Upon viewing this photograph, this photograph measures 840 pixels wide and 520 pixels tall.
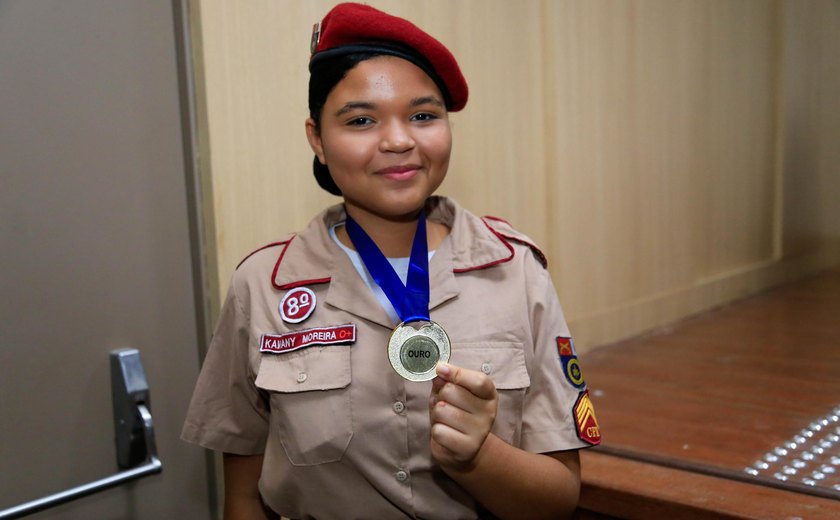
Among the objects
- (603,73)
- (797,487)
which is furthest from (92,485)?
(603,73)

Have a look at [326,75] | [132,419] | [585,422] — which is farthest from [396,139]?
[132,419]

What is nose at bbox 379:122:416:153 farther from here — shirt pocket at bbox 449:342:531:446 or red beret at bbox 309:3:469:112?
shirt pocket at bbox 449:342:531:446

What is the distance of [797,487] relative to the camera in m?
1.77

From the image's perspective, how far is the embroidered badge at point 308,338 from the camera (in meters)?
1.28

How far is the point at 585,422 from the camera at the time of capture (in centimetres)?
133

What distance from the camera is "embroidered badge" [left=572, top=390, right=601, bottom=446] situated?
1.31m

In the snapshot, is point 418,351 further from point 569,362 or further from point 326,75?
point 326,75

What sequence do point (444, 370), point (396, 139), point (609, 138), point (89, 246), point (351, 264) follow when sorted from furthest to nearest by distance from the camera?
1. point (609, 138)
2. point (89, 246)
3. point (351, 264)
4. point (396, 139)
5. point (444, 370)

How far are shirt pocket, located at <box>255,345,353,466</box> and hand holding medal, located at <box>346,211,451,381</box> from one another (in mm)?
119

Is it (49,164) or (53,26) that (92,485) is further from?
(53,26)

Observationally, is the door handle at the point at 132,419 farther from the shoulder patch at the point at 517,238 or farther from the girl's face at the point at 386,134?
the shoulder patch at the point at 517,238

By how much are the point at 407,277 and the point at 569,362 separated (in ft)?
0.99

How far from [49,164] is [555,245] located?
1775 mm

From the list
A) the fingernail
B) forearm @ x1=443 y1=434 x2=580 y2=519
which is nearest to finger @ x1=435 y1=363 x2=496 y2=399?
the fingernail
